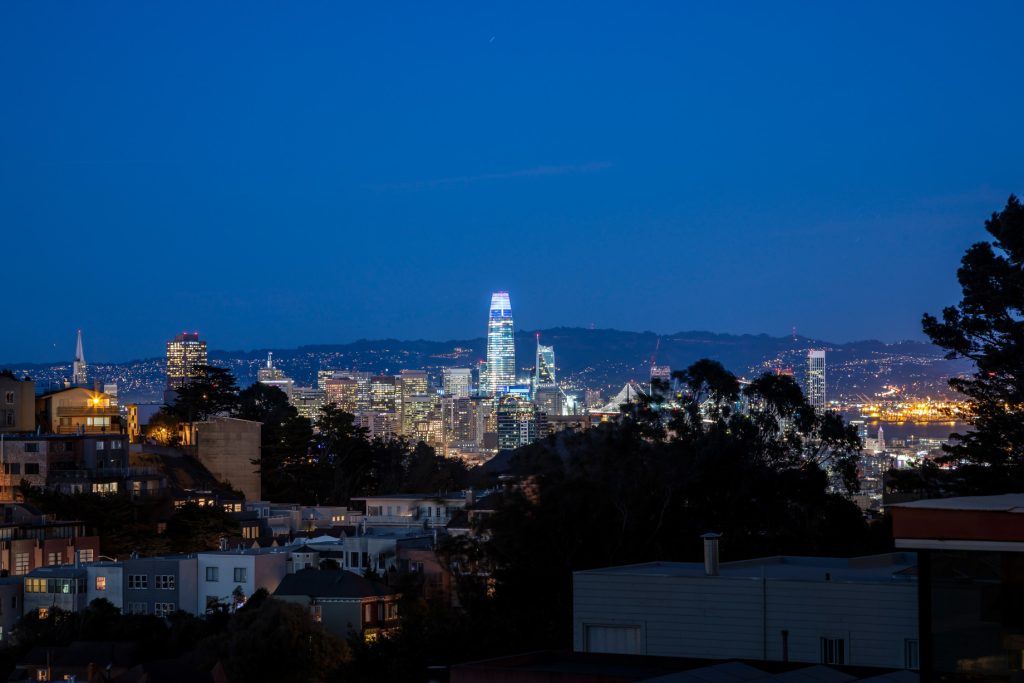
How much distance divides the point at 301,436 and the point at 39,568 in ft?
84.0

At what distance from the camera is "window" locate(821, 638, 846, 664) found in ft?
45.0

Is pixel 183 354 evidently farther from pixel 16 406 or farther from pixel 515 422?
pixel 16 406

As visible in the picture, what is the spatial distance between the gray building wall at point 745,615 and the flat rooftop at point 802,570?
137mm

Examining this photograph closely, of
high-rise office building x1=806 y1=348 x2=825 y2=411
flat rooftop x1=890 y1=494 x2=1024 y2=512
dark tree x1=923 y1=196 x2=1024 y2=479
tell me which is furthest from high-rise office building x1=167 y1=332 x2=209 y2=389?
flat rooftop x1=890 y1=494 x2=1024 y2=512

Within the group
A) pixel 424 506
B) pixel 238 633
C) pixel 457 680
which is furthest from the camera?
pixel 424 506

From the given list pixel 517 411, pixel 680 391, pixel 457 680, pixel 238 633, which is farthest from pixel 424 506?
pixel 517 411

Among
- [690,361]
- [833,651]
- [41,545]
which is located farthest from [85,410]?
[690,361]

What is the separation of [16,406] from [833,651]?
2010 inches

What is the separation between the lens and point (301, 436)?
212 ft

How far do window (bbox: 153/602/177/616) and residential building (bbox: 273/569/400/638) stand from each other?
3.37 m

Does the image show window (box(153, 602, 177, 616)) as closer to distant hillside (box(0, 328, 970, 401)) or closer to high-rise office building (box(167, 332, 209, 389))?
distant hillside (box(0, 328, 970, 401))

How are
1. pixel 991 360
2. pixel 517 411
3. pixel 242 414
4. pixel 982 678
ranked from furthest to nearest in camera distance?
pixel 517 411
pixel 242 414
pixel 991 360
pixel 982 678

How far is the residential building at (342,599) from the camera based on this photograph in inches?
1325

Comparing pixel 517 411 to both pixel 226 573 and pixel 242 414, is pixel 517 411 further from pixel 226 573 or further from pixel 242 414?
pixel 226 573
